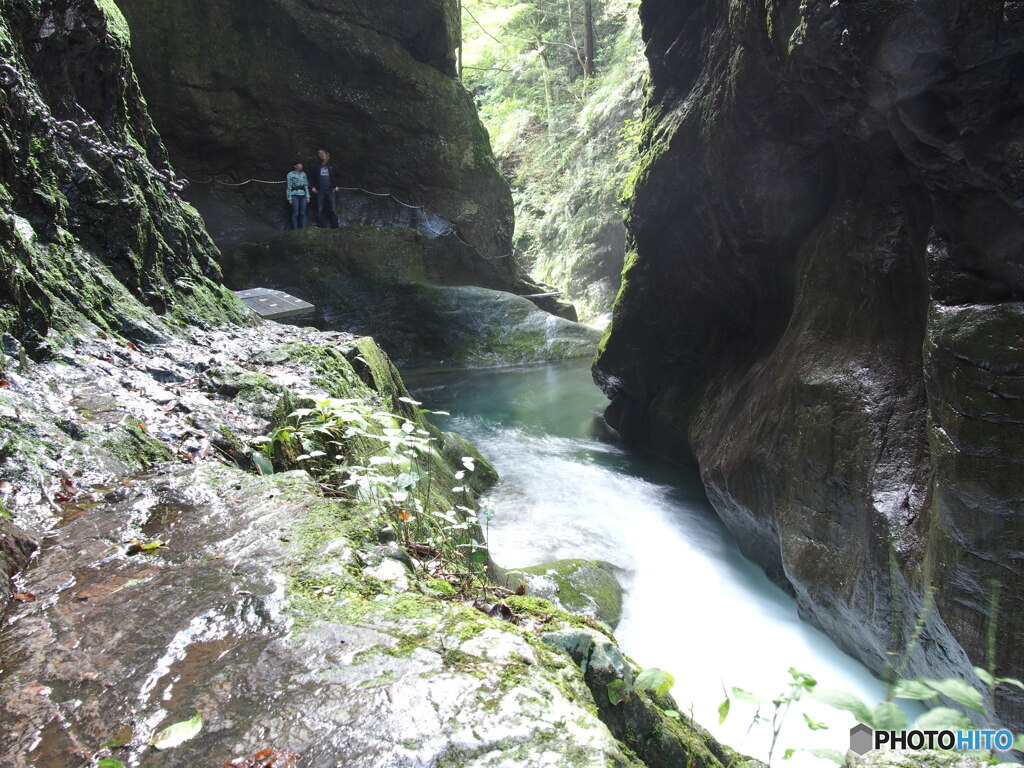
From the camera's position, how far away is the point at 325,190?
49.5 feet

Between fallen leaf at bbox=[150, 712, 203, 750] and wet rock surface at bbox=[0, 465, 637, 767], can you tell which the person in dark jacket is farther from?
fallen leaf at bbox=[150, 712, 203, 750]

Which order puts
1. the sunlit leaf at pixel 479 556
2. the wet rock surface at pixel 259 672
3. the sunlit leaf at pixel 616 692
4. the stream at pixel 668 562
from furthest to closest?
the stream at pixel 668 562 → the sunlit leaf at pixel 479 556 → the sunlit leaf at pixel 616 692 → the wet rock surface at pixel 259 672

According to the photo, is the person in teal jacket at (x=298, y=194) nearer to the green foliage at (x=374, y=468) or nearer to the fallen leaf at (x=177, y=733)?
the green foliage at (x=374, y=468)

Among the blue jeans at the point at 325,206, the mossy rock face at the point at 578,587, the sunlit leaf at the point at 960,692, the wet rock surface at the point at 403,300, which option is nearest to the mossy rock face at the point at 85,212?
the mossy rock face at the point at 578,587

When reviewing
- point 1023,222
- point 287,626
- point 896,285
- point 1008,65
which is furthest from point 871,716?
point 896,285

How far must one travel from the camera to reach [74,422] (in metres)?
2.92

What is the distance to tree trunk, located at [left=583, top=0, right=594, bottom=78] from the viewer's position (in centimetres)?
2478

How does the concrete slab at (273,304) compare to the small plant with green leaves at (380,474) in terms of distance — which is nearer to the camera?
the small plant with green leaves at (380,474)

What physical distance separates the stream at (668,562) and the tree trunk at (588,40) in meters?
→ 19.1

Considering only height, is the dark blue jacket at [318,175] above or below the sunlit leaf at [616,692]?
above

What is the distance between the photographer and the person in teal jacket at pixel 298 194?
14.3m

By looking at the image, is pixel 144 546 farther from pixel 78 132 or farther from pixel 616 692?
pixel 78 132

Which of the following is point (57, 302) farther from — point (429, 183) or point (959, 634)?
point (429, 183)

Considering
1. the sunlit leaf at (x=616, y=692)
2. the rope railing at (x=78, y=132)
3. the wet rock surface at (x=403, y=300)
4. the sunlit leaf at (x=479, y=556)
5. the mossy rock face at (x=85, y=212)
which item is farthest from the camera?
the wet rock surface at (x=403, y=300)
